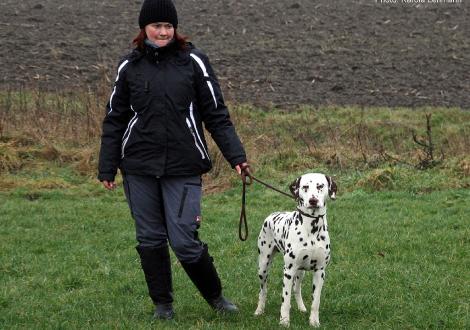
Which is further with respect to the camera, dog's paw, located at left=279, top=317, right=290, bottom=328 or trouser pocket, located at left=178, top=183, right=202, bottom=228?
dog's paw, located at left=279, top=317, right=290, bottom=328

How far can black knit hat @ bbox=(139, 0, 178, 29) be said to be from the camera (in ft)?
20.1

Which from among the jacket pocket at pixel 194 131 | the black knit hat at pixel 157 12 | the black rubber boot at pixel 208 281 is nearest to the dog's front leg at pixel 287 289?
the black rubber boot at pixel 208 281

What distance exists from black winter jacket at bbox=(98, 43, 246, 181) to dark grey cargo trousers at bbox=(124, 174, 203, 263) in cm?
10

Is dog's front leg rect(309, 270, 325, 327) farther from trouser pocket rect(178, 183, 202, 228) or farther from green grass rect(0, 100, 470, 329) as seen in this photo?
trouser pocket rect(178, 183, 202, 228)

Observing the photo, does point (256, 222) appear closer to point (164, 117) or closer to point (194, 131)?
point (194, 131)

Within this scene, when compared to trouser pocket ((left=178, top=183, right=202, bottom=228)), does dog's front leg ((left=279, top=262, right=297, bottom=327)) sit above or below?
below

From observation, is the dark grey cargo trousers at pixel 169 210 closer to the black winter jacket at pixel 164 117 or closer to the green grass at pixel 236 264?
the black winter jacket at pixel 164 117

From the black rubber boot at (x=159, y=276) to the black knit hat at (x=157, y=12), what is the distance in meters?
1.71

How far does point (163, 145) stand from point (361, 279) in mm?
2562

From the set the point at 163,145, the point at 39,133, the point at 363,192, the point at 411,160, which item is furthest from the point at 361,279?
the point at 39,133

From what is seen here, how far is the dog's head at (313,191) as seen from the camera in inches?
238

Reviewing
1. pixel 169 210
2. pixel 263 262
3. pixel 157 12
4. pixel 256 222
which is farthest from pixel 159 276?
pixel 256 222

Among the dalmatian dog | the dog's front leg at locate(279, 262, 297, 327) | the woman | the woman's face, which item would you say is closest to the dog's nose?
the dalmatian dog

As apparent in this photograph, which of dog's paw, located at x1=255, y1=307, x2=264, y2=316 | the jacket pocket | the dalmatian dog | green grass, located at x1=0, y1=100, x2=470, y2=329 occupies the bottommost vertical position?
green grass, located at x1=0, y1=100, x2=470, y2=329
